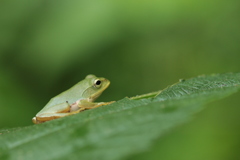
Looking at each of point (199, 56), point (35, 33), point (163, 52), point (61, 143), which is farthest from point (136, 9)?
point (61, 143)

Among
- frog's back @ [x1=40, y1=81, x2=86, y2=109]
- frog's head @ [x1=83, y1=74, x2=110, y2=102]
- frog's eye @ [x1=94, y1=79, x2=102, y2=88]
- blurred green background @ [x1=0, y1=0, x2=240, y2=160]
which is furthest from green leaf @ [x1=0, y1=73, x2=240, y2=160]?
blurred green background @ [x1=0, y1=0, x2=240, y2=160]

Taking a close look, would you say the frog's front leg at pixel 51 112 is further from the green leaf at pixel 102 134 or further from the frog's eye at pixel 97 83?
the green leaf at pixel 102 134

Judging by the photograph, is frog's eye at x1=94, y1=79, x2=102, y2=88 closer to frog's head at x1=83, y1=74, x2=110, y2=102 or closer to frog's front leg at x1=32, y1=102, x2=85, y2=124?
frog's head at x1=83, y1=74, x2=110, y2=102

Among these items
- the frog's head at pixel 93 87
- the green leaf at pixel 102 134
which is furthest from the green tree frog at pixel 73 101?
the green leaf at pixel 102 134

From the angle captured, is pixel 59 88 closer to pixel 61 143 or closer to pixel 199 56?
pixel 199 56

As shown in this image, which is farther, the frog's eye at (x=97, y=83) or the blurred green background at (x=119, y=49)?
the blurred green background at (x=119, y=49)

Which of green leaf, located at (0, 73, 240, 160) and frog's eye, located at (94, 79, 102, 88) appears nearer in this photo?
green leaf, located at (0, 73, 240, 160)
